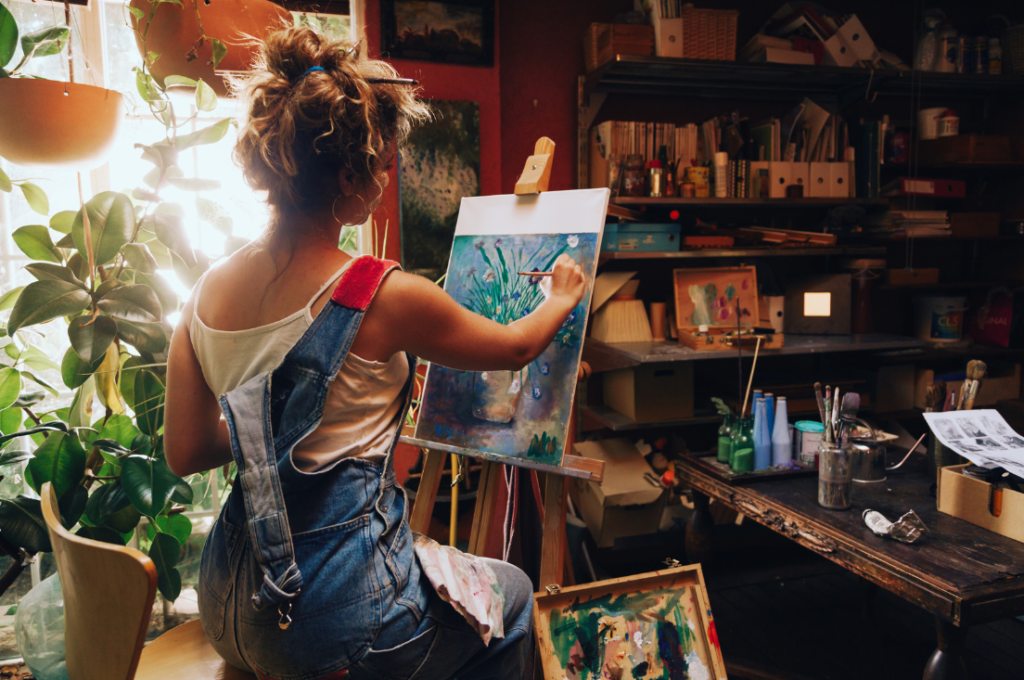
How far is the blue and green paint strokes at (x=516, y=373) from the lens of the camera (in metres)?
1.56

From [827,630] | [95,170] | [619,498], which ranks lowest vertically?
[827,630]

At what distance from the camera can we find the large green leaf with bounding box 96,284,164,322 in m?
1.68

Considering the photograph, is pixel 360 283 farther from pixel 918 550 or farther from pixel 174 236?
pixel 918 550

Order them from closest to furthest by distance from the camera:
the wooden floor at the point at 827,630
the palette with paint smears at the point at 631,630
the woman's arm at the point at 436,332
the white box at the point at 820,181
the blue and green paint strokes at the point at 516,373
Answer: the woman's arm at the point at 436,332 → the palette with paint smears at the point at 631,630 → the blue and green paint strokes at the point at 516,373 → the wooden floor at the point at 827,630 → the white box at the point at 820,181

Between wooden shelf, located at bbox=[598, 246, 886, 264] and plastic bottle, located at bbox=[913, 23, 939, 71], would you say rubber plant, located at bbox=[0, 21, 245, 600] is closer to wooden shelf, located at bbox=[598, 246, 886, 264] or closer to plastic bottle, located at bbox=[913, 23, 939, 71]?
wooden shelf, located at bbox=[598, 246, 886, 264]

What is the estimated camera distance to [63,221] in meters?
1.77

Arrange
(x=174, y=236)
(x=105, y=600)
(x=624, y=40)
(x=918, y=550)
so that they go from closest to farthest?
(x=105, y=600)
(x=918, y=550)
(x=174, y=236)
(x=624, y=40)

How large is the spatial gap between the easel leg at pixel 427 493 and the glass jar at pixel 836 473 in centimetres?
100

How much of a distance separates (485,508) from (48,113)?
4.91 feet

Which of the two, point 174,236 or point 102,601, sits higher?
point 174,236

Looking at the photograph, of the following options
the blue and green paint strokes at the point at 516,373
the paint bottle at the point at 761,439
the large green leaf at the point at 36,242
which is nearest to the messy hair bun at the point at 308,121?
the blue and green paint strokes at the point at 516,373

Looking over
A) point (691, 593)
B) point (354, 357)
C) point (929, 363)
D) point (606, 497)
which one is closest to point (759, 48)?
point (929, 363)

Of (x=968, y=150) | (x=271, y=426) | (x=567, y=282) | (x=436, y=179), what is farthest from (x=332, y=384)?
(x=968, y=150)

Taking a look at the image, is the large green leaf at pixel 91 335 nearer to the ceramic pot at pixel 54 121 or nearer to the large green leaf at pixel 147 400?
the large green leaf at pixel 147 400
